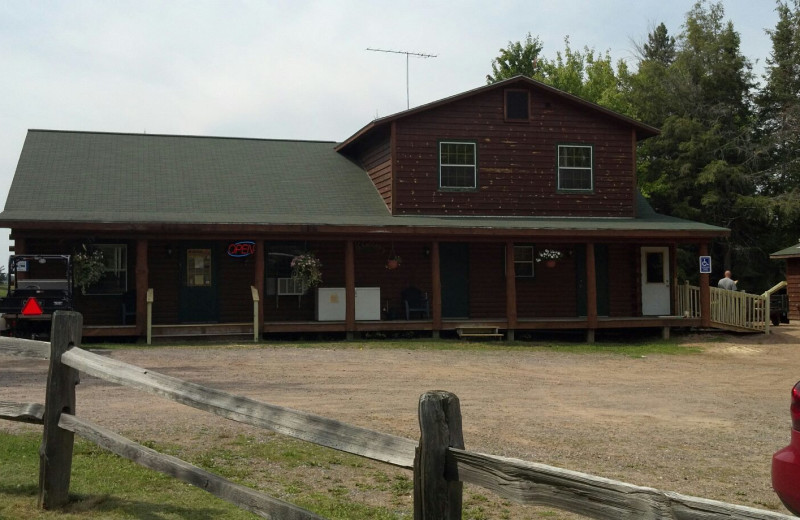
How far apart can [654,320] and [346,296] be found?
8.59 meters

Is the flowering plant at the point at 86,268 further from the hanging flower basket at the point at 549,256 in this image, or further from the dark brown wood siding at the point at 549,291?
the hanging flower basket at the point at 549,256

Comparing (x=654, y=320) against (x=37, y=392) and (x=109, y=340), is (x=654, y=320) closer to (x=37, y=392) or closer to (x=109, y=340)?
(x=109, y=340)

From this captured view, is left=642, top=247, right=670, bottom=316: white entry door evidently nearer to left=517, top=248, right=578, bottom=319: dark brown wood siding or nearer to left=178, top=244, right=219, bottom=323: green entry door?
left=517, top=248, right=578, bottom=319: dark brown wood siding

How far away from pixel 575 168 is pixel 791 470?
65.2ft

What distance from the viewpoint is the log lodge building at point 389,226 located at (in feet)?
68.2

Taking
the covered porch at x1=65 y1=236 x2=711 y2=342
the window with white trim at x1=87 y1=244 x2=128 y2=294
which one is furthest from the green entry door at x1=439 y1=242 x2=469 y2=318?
the window with white trim at x1=87 y1=244 x2=128 y2=294

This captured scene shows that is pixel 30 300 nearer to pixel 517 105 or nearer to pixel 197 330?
pixel 197 330

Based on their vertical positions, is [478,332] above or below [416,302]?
below

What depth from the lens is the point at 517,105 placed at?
2380 centimetres

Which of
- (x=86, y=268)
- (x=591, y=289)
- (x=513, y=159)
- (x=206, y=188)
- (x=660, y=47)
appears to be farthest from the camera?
(x=660, y=47)

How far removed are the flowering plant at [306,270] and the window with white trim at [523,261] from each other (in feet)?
19.4

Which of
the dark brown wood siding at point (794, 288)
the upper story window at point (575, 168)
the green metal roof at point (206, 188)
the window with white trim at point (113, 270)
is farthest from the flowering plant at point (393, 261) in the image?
the dark brown wood siding at point (794, 288)

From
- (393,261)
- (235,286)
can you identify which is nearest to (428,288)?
(393,261)

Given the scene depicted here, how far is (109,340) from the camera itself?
20.4 metres
